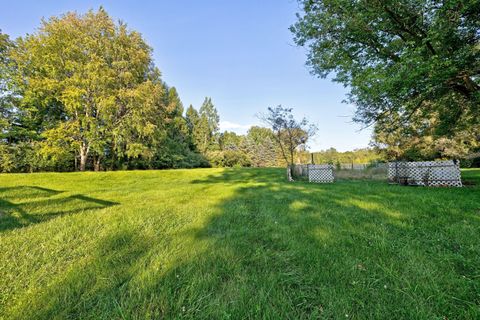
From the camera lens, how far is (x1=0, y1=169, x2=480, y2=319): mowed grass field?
1.43 m

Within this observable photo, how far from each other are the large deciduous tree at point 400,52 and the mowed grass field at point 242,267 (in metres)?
3.94

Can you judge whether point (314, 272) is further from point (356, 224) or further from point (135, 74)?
point (135, 74)

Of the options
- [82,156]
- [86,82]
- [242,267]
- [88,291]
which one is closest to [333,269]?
[242,267]

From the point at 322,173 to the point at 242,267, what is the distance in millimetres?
10412

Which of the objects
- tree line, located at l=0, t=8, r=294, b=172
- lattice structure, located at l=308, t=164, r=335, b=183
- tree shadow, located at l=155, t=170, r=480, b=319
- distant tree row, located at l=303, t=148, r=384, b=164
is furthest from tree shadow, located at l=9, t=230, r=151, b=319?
distant tree row, located at l=303, t=148, r=384, b=164

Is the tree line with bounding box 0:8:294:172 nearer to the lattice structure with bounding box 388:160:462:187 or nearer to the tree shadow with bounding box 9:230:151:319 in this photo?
the tree shadow with bounding box 9:230:151:319

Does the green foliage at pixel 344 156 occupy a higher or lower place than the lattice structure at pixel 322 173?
higher

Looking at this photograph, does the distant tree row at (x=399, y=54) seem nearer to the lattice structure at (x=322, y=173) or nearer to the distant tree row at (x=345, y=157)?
the lattice structure at (x=322, y=173)

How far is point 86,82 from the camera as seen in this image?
16438 mm

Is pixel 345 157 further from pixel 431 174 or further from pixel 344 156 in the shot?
pixel 431 174

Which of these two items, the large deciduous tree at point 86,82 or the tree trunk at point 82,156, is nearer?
the large deciduous tree at point 86,82

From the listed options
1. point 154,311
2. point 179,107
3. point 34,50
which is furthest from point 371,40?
point 179,107

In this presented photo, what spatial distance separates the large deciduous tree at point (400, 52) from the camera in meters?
5.27

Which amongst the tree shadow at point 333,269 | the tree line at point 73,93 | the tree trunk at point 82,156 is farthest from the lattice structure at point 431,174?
the tree trunk at point 82,156
